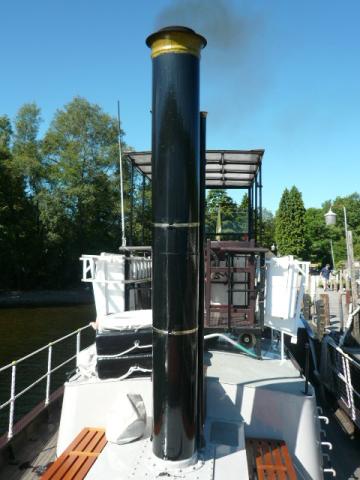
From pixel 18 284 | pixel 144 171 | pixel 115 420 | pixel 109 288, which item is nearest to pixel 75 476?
pixel 115 420

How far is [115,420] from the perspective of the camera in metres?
4.22

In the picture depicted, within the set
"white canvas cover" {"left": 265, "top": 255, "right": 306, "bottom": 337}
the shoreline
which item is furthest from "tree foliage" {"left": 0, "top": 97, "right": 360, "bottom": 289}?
"white canvas cover" {"left": 265, "top": 255, "right": 306, "bottom": 337}

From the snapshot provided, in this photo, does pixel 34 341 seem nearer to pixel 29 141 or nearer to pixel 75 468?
pixel 75 468

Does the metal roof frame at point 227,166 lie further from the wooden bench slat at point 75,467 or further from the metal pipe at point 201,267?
the wooden bench slat at point 75,467

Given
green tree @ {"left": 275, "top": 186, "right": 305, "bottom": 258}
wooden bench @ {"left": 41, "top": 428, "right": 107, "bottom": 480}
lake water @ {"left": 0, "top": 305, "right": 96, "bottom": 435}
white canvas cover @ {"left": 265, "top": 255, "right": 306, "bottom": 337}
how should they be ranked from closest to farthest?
wooden bench @ {"left": 41, "top": 428, "right": 107, "bottom": 480}
white canvas cover @ {"left": 265, "top": 255, "right": 306, "bottom": 337}
lake water @ {"left": 0, "top": 305, "right": 96, "bottom": 435}
green tree @ {"left": 275, "top": 186, "right": 305, "bottom": 258}

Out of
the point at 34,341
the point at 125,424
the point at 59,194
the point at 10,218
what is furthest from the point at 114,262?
the point at 10,218

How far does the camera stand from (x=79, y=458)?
163 inches

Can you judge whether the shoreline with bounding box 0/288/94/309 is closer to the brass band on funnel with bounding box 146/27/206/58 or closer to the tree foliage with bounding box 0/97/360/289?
the tree foliage with bounding box 0/97/360/289

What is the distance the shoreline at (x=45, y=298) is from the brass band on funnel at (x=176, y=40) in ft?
113

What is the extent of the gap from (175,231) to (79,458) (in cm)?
240

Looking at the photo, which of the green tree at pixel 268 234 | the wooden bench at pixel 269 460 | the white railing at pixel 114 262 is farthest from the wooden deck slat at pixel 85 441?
the green tree at pixel 268 234

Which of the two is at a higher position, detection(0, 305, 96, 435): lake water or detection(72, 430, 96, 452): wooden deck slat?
detection(72, 430, 96, 452): wooden deck slat

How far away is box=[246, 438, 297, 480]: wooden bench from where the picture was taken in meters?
4.06

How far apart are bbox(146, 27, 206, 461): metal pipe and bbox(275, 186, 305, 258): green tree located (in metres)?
63.0
